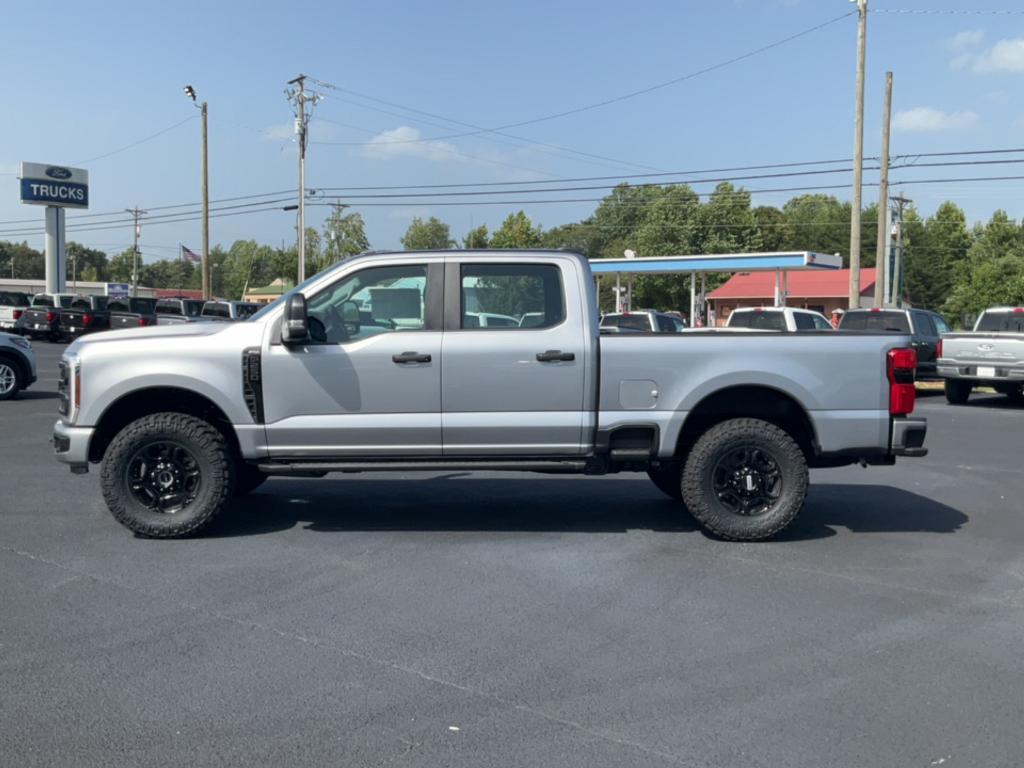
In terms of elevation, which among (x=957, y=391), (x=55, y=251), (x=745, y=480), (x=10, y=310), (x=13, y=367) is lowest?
(x=957, y=391)

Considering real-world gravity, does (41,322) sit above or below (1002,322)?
below

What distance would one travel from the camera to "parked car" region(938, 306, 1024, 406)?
58.0ft

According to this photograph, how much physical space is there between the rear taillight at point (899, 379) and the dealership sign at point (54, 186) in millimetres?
51283

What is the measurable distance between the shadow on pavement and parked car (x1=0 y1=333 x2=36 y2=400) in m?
8.72

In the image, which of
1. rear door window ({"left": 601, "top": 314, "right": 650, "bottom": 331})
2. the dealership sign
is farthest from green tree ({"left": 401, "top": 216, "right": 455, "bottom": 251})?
rear door window ({"left": 601, "top": 314, "right": 650, "bottom": 331})

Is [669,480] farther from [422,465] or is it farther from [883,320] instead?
[883,320]

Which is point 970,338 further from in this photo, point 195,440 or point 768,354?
point 195,440

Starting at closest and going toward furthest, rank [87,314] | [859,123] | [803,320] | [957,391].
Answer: [957,391]
[803,320]
[859,123]
[87,314]

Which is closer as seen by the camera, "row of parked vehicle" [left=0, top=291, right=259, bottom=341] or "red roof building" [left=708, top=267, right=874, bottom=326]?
"row of parked vehicle" [left=0, top=291, right=259, bottom=341]

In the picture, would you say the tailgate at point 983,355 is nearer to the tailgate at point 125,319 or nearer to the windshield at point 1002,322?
the windshield at point 1002,322

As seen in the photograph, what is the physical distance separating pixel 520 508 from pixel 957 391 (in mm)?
13673

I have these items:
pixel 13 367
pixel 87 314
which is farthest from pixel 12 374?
pixel 87 314

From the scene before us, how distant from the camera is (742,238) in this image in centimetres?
7725

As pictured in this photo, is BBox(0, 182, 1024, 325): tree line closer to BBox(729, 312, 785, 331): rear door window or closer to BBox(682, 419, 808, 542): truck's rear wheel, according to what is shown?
BBox(729, 312, 785, 331): rear door window
